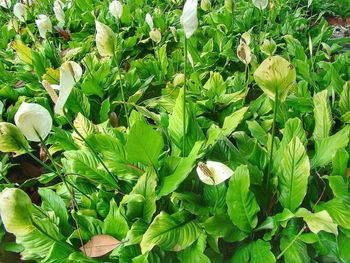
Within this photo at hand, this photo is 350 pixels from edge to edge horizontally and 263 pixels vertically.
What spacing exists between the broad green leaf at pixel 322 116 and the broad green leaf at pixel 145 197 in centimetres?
56

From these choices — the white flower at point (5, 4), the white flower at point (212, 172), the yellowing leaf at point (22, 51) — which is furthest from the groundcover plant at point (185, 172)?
the white flower at point (5, 4)

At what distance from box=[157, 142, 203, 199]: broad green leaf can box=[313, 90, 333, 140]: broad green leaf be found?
1.44ft

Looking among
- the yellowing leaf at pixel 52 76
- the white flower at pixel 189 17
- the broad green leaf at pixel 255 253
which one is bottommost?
the broad green leaf at pixel 255 253

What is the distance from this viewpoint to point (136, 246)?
107 cm

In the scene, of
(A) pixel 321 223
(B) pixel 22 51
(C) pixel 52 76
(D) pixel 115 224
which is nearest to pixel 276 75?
(A) pixel 321 223

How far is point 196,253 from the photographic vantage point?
103 centimetres

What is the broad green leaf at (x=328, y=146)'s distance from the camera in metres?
1.15

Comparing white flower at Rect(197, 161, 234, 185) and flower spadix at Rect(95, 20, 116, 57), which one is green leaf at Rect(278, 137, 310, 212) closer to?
white flower at Rect(197, 161, 234, 185)

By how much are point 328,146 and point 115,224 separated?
0.64m

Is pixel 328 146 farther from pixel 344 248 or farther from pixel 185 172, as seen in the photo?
pixel 185 172

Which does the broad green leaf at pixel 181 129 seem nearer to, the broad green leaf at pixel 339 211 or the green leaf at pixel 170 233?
the green leaf at pixel 170 233

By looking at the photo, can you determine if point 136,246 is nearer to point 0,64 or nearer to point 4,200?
point 4,200

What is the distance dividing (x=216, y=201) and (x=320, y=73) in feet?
3.24

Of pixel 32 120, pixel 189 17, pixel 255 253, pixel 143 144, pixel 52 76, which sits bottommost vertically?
pixel 255 253
